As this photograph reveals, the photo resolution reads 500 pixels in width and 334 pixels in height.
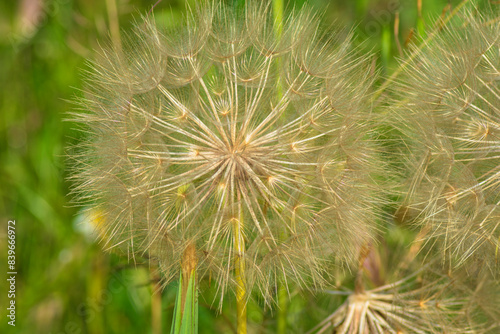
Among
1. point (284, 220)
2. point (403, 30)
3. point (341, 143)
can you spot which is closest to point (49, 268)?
point (284, 220)

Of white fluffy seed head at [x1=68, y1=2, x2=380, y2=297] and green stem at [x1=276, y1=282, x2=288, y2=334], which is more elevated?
white fluffy seed head at [x1=68, y1=2, x2=380, y2=297]

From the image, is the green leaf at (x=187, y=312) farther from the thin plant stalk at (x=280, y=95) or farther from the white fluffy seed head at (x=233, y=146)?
the thin plant stalk at (x=280, y=95)

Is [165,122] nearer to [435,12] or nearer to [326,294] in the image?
[326,294]

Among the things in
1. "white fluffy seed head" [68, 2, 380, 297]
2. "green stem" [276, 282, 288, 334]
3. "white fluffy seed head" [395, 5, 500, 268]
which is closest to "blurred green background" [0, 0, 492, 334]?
"green stem" [276, 282, 288, 334]

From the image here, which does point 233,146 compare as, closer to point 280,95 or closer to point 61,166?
point 280,95

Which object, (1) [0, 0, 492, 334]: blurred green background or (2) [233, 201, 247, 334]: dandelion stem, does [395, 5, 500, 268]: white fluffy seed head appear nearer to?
(1) [0, 0, 492, 334]: blurred green background
